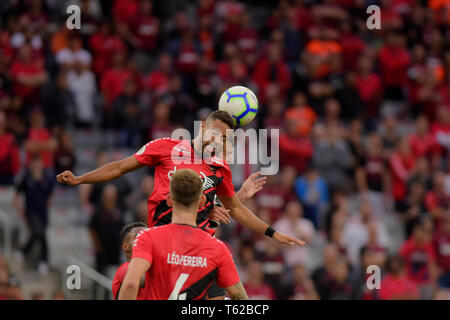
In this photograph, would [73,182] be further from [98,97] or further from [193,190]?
[98,97]

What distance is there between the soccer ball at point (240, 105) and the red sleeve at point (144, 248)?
2.58 metres

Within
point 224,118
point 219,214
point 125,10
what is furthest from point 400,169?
point 224,118

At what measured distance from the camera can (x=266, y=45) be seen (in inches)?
734

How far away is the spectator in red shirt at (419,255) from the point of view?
49.7 ft

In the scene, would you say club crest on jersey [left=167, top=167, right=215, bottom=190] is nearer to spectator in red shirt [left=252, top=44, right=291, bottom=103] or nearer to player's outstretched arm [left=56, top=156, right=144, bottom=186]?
player's outstretched arm [left=56, top=156, right=144, bottom=186]

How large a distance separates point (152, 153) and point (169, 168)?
0.71 ft

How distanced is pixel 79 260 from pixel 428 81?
9617mm

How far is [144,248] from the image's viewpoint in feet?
→ 20.2

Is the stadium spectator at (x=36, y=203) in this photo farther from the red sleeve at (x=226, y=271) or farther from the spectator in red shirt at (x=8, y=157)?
the red sleeve at (x=226, y=271)

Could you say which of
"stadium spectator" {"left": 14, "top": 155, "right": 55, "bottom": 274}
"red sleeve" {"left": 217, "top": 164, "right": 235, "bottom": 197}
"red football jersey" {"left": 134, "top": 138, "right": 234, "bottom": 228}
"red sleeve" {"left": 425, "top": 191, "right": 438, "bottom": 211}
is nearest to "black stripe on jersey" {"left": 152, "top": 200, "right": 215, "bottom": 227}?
"red football jersey" {"left": 134, "top": 138, "right": 234, "bottom": 228}

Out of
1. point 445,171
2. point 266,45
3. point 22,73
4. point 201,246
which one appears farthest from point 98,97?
point 201,246

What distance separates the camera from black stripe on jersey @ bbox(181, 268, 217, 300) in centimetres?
636

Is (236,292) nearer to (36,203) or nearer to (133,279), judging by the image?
(133,279)

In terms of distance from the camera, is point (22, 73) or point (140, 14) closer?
point (22, 73)
